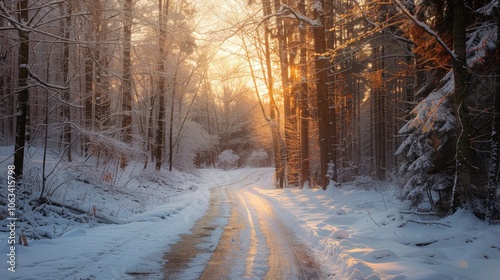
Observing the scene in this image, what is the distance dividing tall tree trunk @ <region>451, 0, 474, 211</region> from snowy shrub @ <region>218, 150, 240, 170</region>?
55.4m

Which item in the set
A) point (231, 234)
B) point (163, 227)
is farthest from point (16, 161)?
point (231, 234)

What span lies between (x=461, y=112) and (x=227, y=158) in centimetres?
5586

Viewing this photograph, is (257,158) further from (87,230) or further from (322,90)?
(87,230)

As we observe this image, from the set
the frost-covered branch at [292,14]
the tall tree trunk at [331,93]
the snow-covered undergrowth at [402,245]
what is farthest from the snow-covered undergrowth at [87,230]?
the frost-covered branch at [292,14]

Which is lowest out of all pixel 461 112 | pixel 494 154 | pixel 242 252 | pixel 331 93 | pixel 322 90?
pixel 242 252

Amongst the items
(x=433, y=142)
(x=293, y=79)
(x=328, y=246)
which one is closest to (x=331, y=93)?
(x=293, y=79)

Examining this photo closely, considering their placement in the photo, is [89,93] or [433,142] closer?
[433,142]

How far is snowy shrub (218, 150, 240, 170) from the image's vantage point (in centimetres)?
6278

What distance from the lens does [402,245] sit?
7.29 metres

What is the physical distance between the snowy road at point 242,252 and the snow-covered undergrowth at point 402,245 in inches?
19.6

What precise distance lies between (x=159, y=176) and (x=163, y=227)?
14832 millimetres

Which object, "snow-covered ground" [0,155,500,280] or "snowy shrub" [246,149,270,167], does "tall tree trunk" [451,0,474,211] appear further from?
"snowy shrub" [246,149,270,167]

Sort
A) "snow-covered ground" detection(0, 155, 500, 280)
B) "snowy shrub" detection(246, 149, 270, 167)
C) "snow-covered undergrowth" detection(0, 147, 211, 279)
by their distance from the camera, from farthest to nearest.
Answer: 1. "snowy shrub" detection(246, 149, 270, 167)
2. "snow-covered undergrowth" detection(0, 147, 211, 279)
3. "snow-covered ground" detection(0, 155, 500, 280)

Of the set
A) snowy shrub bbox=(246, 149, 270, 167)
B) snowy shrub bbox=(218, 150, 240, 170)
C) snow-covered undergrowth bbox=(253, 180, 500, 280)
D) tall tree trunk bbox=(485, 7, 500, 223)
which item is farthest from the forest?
snowy shrub bbox=(246, 149, 270, 167)
